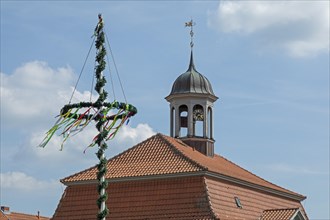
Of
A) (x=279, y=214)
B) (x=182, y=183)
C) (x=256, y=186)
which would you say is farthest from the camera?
(x=256, y=186)

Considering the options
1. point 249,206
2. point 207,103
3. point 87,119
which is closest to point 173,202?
point 249,206

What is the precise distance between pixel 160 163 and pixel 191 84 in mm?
6574

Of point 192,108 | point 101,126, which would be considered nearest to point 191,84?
point 192,108

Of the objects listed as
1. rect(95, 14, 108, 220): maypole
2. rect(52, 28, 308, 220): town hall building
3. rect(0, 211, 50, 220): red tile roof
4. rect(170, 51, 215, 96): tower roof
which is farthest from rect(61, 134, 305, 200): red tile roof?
rect(0, 211, 50, 220): red tile roof

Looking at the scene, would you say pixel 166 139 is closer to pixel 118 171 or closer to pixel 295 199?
pixel 118 171

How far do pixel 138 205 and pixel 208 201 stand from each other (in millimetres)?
4092

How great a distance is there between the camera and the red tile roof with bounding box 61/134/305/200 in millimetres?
42969

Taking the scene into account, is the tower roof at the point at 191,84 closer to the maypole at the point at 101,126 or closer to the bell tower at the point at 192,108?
the bell tower at the point at 192,108

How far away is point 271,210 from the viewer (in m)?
45.8

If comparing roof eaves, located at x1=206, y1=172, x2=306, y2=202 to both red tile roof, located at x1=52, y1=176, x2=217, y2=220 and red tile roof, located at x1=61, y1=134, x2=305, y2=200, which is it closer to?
red tile roof, located at x1=61, y1=134, x2=305, y2=200

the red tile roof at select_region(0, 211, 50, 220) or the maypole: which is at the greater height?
the red tile roof at select_region(0, 211, 50, 220)

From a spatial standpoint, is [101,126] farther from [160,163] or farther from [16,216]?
[16,216]

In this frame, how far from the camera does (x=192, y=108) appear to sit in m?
48.6

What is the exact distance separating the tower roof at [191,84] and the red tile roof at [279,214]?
315 inches
